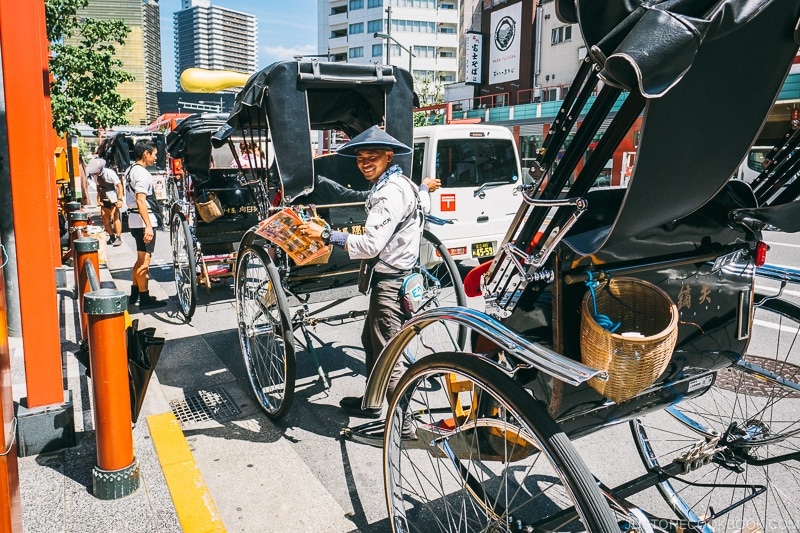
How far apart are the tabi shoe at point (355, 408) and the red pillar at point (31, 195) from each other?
1.75 meters

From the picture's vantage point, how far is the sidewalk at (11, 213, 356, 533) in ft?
8.86

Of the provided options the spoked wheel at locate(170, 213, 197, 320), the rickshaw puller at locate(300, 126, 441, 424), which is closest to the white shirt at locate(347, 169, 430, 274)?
the rickshaw puller at locate(300, 126, 441, 424)

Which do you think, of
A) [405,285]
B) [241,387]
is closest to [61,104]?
[241,387]

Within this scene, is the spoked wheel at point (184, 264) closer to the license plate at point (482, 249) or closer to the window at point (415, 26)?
the license plate at point (482, 249)

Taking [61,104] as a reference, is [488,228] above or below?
below

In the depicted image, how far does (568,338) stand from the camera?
2.00m

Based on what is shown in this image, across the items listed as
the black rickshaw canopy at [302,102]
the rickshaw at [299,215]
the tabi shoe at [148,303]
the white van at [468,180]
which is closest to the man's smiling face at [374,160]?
the rickshaw at [299,215]

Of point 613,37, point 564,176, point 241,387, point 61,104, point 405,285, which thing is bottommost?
point 241,387

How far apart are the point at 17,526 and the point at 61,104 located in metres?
8.67

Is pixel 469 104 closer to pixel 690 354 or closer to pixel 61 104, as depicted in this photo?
pixel 61 104

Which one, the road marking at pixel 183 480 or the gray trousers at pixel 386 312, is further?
the gray trousers at pixel 386 312

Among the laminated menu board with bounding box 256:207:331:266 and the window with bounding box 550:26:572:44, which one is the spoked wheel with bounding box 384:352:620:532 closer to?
the laminated menu board with bounding box 256:207:331:266

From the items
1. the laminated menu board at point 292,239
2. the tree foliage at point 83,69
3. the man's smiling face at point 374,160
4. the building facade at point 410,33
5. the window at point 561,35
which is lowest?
the laminated menu board at point 292,239

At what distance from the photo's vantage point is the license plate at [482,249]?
7.68 m
